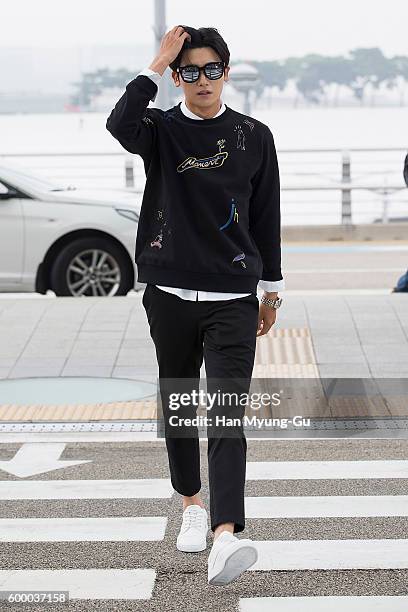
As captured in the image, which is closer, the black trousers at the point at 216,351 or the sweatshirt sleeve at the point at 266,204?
the black trousers at the point at 216,351

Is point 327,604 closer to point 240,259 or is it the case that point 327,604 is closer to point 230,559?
point 230,559

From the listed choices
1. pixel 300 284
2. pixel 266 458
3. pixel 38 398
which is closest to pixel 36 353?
pixel 38 398

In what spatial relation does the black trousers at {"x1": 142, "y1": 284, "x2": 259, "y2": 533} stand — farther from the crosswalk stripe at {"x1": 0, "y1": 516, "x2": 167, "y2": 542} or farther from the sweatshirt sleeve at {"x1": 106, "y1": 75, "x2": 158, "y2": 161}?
the crosswalk stripe at {"x1": 0, "y1": 516, "x2": 167, "y2": 542}

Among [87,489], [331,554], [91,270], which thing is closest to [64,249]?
[91,270]

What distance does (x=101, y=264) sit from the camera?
1288 cm

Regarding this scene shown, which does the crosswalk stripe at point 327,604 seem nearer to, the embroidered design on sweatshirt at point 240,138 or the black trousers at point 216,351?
the black trousers at point 216,351

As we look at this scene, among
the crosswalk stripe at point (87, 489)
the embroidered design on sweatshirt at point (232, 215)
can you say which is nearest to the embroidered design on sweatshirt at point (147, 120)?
the embroidered design on sweatshirt at point (232, 215)

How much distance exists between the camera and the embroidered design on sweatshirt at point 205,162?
4.80 meters

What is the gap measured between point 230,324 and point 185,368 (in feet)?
0.93

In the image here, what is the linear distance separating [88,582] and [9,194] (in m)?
8.61

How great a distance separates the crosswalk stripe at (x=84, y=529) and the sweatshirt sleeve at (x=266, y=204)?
128 centimetres

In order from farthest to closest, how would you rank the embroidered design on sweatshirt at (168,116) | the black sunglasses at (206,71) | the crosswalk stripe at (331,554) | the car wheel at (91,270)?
the car wheel at (91,270) < the crosswalk stripe at (331,554) < the embroidered design on sweatshirt at (168,116) < the black sunglasses at (206,71)

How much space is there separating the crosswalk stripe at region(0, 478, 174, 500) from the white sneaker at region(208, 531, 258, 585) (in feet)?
5.21

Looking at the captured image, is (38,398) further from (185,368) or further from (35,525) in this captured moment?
(185,368)
